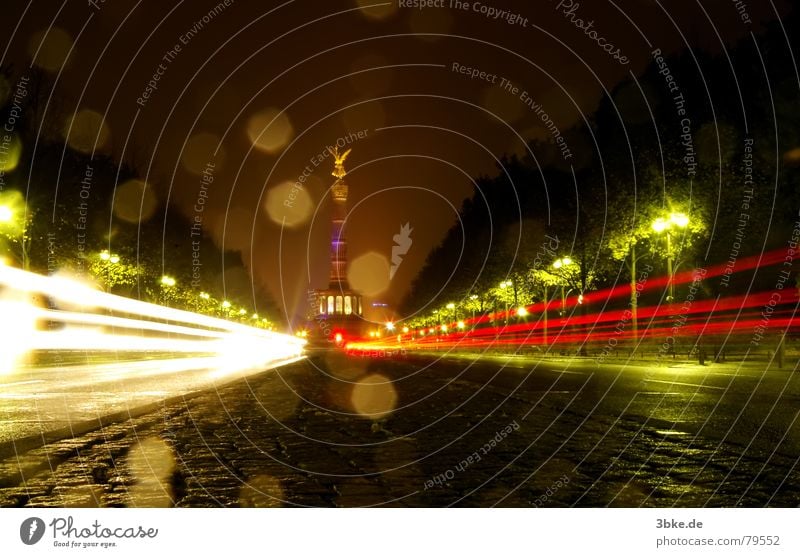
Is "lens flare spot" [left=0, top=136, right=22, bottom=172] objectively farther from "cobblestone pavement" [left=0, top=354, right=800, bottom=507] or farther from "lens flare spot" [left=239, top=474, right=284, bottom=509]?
"lens flare spot" [left=239, top=474, right=284, bottom=509]

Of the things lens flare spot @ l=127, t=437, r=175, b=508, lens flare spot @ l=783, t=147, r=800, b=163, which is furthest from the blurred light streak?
lens flare spot @ l=783, t=147, r=800, b=163

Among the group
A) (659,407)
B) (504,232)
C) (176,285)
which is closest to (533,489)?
(659,407)

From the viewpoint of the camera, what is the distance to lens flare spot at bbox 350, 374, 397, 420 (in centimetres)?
1742

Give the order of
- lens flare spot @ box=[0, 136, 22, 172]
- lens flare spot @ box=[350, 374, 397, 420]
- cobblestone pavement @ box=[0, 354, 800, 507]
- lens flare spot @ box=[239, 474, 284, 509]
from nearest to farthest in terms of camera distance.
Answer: lens flare spot @ box=[239, 474, 284, 509]
cobblestone pavement @ box=[0, 354, 800, 507]
lens flare spot @ box=[350, 374, 397, 420]
lens flare spot @ box=[0, 136, 22, 172]

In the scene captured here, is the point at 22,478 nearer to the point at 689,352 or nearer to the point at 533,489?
the point at 533,489

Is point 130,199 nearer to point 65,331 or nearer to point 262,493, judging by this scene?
point 65,331

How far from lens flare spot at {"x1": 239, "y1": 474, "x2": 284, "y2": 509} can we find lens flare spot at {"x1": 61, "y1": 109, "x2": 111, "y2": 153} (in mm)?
50239

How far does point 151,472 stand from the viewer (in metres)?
9.41

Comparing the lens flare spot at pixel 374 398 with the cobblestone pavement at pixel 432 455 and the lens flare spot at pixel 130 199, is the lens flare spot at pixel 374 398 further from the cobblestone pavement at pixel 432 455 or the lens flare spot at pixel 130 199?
the lens flare spot at pixel 130 199

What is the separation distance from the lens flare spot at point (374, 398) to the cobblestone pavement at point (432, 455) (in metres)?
0.14

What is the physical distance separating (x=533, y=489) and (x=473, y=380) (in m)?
21.6

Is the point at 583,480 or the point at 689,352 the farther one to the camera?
the point at 689,352

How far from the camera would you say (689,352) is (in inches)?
1619
